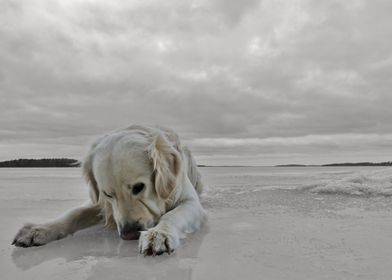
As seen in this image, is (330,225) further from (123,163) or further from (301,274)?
(123,163)

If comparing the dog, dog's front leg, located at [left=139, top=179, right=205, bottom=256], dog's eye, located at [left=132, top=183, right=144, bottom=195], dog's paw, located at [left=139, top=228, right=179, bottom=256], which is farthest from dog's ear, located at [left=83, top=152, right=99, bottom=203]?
dog's paw, located at [left=139, top=228, right=179, bottom=256]

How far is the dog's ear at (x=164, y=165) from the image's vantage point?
3.94m

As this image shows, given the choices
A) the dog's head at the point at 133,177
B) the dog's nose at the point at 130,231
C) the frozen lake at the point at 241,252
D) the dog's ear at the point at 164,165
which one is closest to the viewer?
the frozen lake at the point at 241,252

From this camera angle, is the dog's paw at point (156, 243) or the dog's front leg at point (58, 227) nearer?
the dog's paw at point (156, 243)

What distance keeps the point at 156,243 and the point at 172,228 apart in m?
0.39

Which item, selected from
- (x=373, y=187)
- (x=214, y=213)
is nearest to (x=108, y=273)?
(x=214, y=213)

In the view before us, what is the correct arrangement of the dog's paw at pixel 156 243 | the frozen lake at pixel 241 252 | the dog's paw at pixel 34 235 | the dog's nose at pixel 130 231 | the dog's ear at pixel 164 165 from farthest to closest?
the dog's ear at pixel 164 165 < the dog's nose at pixel 130 231 < the dog's paw at pixel 34 235 < the dog's paw at pixel 156 243 < the frozen lake at pixel 241 252

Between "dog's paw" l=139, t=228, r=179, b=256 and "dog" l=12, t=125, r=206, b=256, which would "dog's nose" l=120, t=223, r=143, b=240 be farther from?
"dog's paw" l=139, t=228, r=179, b=256

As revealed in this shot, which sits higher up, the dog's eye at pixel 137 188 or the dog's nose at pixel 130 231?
the dog's eye at pixel 137 188

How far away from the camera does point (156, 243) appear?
2.81 metres

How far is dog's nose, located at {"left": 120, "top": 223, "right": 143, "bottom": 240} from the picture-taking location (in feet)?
11.0

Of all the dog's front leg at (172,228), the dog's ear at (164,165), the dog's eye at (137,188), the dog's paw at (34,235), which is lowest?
the dog's paw at (34,235)

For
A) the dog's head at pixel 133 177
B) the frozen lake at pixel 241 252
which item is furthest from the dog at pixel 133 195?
the frozen lake at pixel 241 252

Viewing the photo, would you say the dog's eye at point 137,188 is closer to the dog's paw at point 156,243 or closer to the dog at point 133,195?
the dog at point 133,195
